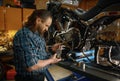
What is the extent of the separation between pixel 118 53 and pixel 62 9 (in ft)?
4.12

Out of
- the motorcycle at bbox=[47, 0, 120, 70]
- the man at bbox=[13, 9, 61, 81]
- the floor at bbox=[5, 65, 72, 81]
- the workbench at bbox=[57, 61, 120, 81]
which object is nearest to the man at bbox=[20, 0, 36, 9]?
the motorcycle at bbox=[47, 0, 120, 70]

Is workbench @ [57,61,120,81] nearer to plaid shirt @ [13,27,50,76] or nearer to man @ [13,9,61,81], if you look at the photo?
man @ [13,9,61,81]

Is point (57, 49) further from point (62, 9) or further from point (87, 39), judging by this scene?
point (62, 9)

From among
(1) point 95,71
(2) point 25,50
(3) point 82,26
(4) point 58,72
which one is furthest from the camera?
(4) point 58,72

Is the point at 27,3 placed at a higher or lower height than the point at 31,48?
higher

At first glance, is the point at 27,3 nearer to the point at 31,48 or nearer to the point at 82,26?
the point at 82,26

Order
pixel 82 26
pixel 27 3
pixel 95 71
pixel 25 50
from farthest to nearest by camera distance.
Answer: pixel 27 3 → pixel 82 26 → pixel 95 71 → pixel 25 50

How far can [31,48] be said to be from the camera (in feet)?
5.40

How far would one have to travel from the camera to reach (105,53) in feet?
7.06

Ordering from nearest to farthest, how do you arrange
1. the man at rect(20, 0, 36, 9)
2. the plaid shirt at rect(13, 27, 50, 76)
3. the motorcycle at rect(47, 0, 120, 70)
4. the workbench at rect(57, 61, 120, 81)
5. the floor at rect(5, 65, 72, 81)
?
1. the plaid shirt at rect(13, 27, 50, 76)
2. the workbench at rect(57, 61, 120, 81)
3. the motorcycle at rect(47, 0, 120, 70)
4. the floor at rect(5, 65, 72, 81)
5. the man at rect(20, 0, 36, 9)

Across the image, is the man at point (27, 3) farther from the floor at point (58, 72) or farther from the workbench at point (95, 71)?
the workbench at point (95, 71)

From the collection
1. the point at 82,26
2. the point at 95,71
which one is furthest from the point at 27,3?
the point at 95,71

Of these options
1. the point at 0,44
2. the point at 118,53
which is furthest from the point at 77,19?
the point at 0,44

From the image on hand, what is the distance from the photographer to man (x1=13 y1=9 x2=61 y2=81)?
1619 mm
